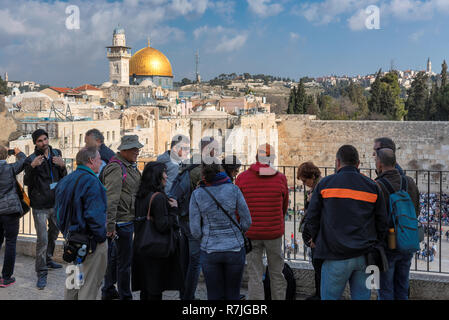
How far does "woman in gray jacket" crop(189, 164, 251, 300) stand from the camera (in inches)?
109

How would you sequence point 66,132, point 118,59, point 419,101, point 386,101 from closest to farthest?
1. point 66,132
2. point 386,101
3. point 419,101
4. point 118,59

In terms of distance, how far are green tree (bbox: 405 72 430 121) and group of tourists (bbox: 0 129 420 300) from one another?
101 ft

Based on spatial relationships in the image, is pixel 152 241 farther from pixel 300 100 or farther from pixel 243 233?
pixel 300 100

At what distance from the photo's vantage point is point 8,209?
3.67 metres

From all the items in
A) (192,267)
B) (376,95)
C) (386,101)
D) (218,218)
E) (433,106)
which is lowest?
(192,267)

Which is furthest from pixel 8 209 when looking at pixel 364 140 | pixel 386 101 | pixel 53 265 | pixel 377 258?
pixel 386 101

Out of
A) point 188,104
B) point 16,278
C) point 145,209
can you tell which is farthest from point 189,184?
point 188,104

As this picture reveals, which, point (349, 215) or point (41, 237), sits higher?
point (349, 215)

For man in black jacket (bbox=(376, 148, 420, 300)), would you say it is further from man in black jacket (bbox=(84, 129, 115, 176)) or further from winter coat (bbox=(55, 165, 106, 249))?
man in black jacket (bbox=(84, 129, 115, 176))

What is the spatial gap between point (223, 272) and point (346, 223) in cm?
81

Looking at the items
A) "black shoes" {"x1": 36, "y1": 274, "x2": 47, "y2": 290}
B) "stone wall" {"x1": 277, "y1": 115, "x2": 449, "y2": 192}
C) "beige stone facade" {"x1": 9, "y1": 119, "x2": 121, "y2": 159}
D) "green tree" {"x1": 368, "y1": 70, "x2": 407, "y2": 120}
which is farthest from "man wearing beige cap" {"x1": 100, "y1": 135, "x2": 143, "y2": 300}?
"green tree" {"x1": 368, "y1": 70, "x2": 407, "y2": 120}

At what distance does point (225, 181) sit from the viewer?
283 centimetres

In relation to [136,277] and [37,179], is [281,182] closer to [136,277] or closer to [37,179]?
[136,277]
